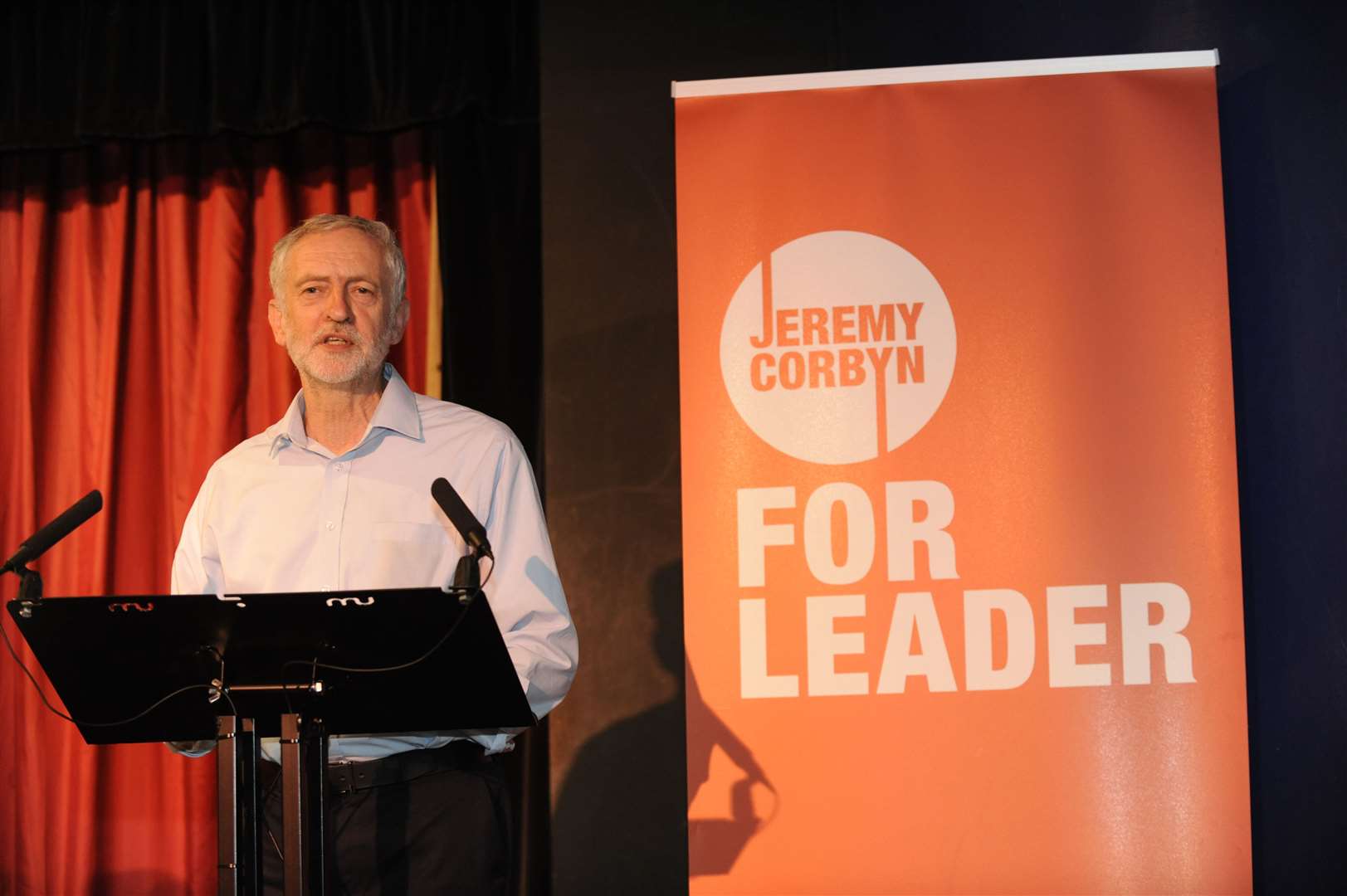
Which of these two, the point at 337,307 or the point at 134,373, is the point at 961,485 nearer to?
the point at 337,307

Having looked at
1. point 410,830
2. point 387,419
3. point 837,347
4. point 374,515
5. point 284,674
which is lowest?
point 410,830

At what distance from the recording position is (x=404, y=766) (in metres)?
2.37

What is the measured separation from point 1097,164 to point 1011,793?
5.16 ft

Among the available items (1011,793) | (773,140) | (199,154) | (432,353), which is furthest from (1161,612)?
(199,154)

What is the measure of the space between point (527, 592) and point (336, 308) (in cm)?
66

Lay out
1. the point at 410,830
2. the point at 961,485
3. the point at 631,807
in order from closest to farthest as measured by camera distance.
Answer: the point at 410,830
the point at 961,485
the point at 631,807

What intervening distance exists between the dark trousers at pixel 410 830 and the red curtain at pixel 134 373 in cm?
184

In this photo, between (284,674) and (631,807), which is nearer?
(284,674)

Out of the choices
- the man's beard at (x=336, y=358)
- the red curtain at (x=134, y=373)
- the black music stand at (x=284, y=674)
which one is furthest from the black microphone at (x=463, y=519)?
the red curtain at (x=134, y=373)

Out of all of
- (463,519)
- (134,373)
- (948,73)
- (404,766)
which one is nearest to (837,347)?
(948,73)

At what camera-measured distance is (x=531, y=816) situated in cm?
381

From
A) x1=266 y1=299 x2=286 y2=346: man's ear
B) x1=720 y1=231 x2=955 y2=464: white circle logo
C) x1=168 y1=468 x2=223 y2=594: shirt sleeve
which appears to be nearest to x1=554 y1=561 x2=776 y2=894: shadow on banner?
x1=720 y1=231 x2=955 y2=464: white circle logo

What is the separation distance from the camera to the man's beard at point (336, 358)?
2.54m

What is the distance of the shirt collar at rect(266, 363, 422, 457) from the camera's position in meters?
2.57
